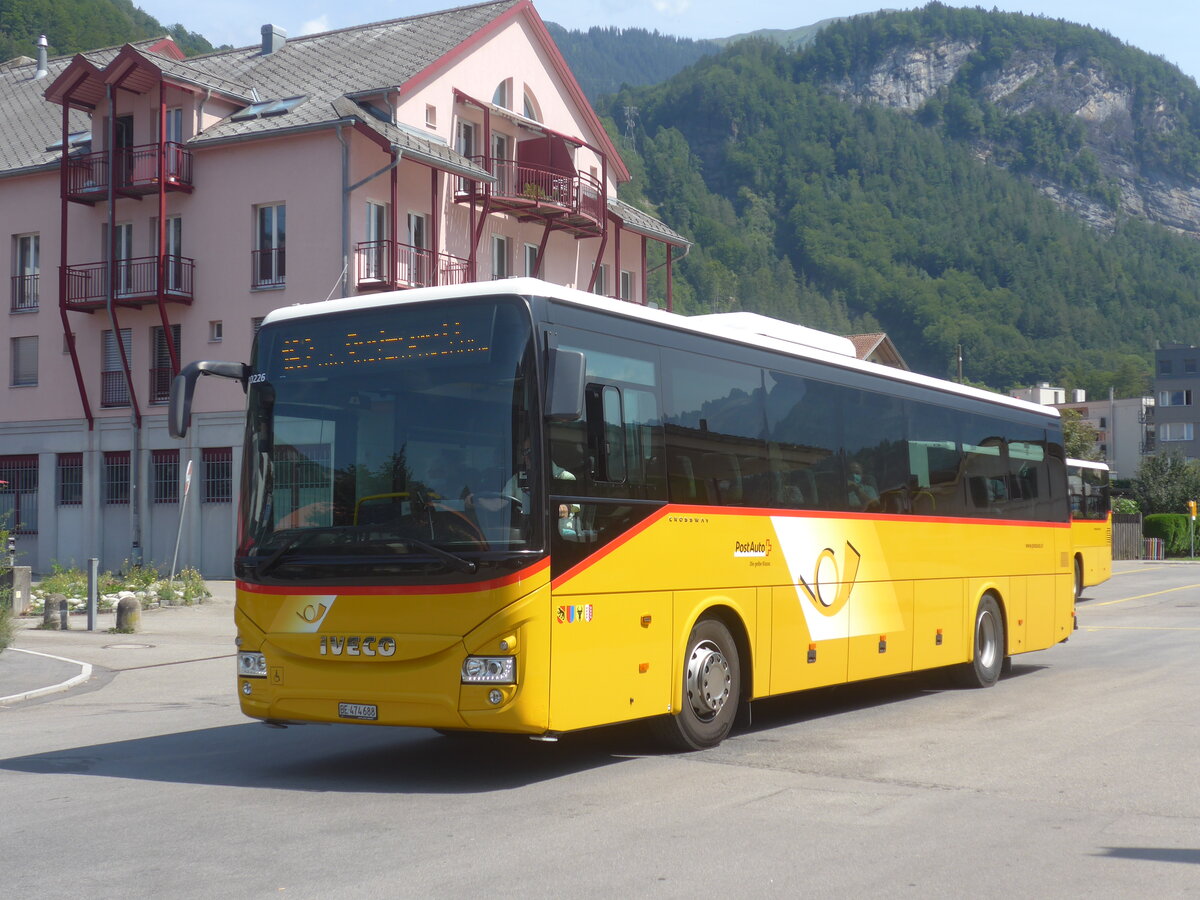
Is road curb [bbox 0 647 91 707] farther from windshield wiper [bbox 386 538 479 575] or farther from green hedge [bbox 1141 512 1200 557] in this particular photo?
green hedge [bbox 1141 512 1200 557]

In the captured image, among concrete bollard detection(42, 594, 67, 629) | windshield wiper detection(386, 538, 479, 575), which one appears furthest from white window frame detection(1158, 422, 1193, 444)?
windshield wiper detection(386, 538, 479, 575)

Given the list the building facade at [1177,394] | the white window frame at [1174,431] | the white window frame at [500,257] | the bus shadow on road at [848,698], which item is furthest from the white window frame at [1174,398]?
the bus shadow on road at [848,698]

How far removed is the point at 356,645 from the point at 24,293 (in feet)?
120

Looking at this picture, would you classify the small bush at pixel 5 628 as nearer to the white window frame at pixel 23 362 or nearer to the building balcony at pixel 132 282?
the building balcony at pixel 132 282

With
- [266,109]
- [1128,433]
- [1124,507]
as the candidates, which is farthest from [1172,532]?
[1128,433]

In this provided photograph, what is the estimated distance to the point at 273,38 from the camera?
43.4 meters

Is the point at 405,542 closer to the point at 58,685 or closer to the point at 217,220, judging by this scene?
the point at 58,685

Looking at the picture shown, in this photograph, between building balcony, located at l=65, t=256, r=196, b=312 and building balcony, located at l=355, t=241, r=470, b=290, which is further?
building balcony, located at l=65, t=256, r=196, b=312

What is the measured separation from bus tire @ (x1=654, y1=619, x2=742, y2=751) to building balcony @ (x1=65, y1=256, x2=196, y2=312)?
1170 inches

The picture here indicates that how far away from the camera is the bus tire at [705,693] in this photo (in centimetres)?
1000

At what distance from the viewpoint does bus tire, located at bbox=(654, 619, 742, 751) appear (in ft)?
32.8

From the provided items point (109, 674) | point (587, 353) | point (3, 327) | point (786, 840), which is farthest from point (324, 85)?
point (786, 840)

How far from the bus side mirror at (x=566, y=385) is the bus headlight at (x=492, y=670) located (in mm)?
1496

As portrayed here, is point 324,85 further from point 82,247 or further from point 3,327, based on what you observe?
point 3,327
